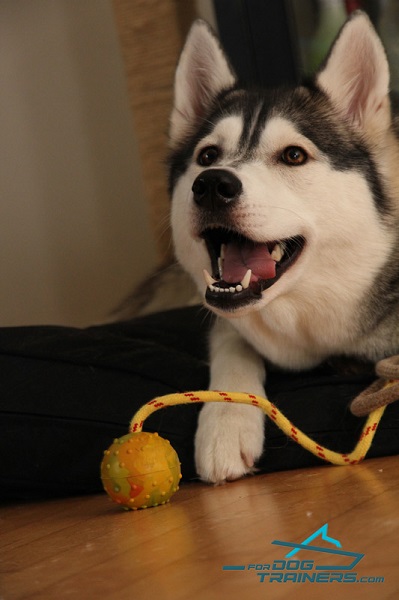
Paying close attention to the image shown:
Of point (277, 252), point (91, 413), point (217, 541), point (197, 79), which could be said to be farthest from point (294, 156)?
point (217, 541)

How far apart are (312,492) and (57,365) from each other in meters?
0.67

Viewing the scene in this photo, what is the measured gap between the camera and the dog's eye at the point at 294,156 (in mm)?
1859

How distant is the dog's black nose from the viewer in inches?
66.9

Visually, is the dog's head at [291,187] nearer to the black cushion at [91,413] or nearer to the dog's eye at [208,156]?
the dog's eye at [208,156]

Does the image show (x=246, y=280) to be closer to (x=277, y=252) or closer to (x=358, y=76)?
(x=277, y=252)

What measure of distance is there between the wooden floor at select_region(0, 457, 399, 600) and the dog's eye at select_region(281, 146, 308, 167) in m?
0.65

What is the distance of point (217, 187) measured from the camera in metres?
1.71

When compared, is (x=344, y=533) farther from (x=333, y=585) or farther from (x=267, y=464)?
(x=267, y=464)

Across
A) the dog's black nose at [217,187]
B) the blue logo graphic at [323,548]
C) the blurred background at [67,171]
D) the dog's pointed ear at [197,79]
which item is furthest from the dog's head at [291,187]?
the blurred background at [67,171]

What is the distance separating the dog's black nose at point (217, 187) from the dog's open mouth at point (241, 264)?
118 mm
